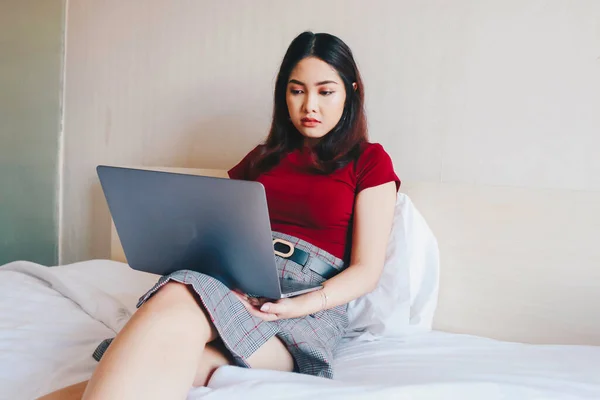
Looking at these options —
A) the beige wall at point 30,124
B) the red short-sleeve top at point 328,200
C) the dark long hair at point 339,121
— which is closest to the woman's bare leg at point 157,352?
the red short-sleeve top at point 328,200

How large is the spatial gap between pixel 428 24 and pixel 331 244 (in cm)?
65

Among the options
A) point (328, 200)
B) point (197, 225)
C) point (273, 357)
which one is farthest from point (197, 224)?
point (328, 200)

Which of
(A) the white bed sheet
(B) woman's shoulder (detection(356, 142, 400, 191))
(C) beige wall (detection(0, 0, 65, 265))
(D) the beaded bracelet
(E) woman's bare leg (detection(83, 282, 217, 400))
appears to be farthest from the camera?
(C) beige wall (detection(0, 0, 65, 265))

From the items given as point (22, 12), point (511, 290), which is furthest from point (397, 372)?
point (22, 12)

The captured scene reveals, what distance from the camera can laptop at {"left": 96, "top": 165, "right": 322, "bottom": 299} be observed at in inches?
28.0

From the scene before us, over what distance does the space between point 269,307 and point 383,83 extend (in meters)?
0.80

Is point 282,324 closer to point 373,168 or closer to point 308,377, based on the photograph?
point 308,377

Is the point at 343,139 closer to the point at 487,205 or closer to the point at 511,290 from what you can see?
the point at 487,205

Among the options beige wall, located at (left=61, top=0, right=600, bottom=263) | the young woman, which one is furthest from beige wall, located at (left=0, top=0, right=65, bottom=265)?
the young woman

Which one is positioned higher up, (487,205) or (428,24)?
(428,24)

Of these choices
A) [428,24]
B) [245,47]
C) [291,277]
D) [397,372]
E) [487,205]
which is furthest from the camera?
[245,47]

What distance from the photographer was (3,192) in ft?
6.72

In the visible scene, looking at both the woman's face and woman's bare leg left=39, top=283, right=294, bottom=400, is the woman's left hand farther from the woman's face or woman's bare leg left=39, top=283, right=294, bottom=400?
the woman's face

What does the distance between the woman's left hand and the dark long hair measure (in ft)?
1.23
